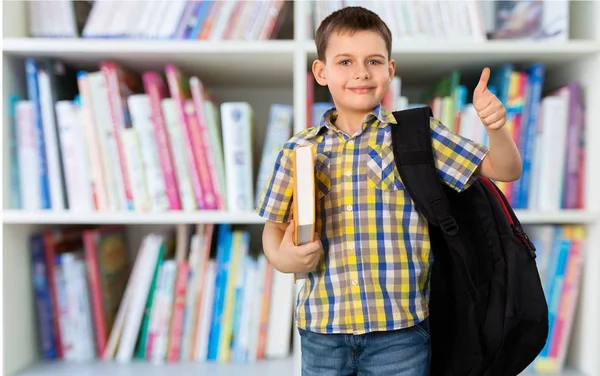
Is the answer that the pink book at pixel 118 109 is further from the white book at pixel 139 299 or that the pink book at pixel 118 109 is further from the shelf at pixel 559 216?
the shelf at pixel 559 216

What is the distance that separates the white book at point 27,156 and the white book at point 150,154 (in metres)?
0.22

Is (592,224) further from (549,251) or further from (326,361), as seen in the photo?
(326,361)

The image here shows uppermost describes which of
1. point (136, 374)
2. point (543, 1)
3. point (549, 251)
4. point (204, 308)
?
point (543, 1)

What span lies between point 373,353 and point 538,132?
654 millimetres

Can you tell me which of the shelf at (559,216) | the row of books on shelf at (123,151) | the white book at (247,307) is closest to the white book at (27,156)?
the row of books on shelf at (123,151)

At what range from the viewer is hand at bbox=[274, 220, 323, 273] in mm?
718

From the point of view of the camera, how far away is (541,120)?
3.68 ft

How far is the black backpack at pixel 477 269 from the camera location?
0.74 meters

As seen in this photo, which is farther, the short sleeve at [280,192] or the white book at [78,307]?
the white book at [78,307]

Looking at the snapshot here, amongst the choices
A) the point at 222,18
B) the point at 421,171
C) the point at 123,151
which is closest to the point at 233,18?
the point at 222,18

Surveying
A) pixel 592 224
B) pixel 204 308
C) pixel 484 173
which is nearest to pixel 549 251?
pixel 592 224

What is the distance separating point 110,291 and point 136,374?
0.23 m

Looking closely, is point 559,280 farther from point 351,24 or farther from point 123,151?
point 123,151

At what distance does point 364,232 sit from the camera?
0.75 metres
